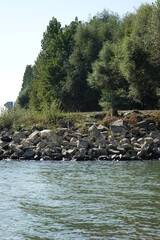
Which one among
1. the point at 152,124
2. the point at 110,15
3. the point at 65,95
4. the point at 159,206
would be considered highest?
the point at 110,15

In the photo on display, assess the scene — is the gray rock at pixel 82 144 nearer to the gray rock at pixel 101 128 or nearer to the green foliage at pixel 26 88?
the gray rock at pixel 101 128

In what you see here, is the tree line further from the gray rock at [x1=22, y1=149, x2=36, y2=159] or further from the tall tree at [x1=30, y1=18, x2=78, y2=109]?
the gray rock at [x1=22, y1=149, x2=36, y2=159]

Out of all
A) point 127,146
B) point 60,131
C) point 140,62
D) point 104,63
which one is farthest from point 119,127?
point 104,63

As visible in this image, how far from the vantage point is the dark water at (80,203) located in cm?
1132

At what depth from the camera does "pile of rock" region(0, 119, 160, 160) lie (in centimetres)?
2944

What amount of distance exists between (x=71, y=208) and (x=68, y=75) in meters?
51.9

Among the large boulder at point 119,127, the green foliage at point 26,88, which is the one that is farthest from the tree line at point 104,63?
the green foliage at point 26,88

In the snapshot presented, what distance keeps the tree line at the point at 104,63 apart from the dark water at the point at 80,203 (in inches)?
763

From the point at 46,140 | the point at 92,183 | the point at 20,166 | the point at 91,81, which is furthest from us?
the point at 91,81

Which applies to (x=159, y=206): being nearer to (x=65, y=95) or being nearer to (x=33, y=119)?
(x=33, y=119)

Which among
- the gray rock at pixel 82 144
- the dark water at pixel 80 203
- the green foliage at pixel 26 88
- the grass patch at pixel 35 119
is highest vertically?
the green foliage at pixel 26 88

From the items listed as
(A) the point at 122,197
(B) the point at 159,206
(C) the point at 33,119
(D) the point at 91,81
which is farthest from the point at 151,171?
(D) the point at 91,81

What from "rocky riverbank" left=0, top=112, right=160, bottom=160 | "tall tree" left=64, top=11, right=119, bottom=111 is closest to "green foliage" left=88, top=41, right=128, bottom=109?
"tall tree" left=64, top=11, right=119, bottom=111

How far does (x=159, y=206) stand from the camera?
46.1 feet
